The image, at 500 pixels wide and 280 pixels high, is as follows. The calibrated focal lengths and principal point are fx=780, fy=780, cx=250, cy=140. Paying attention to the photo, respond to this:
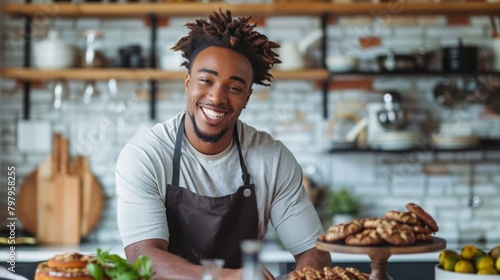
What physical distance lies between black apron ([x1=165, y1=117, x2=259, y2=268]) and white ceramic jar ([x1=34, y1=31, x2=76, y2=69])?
6.74 ft

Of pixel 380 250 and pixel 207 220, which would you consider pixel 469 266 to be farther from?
pixel 207 220

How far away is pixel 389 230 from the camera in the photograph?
1.93m

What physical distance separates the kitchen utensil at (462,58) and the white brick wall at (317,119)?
0.64ft

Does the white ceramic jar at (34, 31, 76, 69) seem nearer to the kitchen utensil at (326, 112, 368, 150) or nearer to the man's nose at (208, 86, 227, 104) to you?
the kitchen utensil at (326, 112, 368, 150)

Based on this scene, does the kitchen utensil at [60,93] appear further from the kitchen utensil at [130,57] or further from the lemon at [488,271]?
the lemon at [488,271]

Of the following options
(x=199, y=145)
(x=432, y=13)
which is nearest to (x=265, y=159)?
(x=199, y=145)

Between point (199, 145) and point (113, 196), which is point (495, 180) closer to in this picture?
point (113, 196)

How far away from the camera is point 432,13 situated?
4.60 m

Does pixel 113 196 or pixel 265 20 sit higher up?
pixel 265 20

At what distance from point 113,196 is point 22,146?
24.2 inches

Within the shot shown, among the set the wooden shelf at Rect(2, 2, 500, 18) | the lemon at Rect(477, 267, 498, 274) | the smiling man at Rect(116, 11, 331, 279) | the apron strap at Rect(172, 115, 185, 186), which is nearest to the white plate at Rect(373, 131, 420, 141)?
the wooden shelf at Rect(2, 2, 500, 18)

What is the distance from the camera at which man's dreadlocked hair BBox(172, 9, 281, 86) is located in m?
2.55

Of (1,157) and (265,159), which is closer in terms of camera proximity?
(265,159)

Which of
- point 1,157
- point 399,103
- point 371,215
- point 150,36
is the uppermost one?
point 150,36
